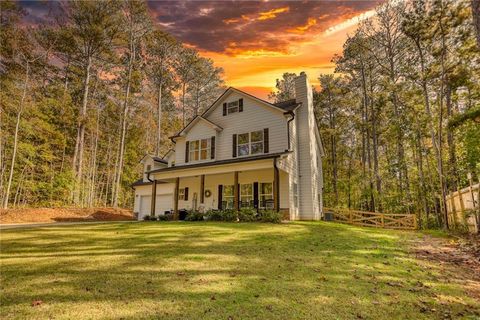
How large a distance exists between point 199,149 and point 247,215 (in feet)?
25.2

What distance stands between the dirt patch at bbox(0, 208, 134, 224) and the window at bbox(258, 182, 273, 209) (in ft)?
44.9

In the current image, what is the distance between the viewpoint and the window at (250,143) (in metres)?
16.9

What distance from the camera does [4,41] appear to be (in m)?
20.2

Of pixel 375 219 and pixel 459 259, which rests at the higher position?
pixel 375 219

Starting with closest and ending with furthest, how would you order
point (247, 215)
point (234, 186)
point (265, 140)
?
point (247, 215), point (234, 186), point (265, 140)

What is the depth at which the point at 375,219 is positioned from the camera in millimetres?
17656

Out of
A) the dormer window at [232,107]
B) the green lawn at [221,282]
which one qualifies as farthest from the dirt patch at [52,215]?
the dormer window at [232,107]

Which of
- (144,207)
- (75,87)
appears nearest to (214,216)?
(144,207)

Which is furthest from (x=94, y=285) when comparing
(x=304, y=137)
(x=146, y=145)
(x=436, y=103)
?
(x=146, y=145)

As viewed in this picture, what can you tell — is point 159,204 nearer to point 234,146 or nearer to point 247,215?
point 234,146

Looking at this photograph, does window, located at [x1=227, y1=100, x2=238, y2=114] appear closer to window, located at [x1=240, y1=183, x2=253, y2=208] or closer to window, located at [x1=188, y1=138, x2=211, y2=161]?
window, located at [x1=188, y1=138, x2=211, y2=161]

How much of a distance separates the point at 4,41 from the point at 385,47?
32.3 meters

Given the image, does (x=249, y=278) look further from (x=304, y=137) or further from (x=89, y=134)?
(x=89, y=134)

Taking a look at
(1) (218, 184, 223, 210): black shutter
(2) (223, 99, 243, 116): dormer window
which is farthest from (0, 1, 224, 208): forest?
(1) (218, 184, 223, 210): black shutter
